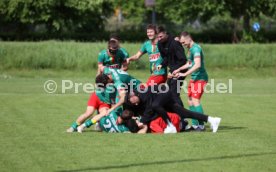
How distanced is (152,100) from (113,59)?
7.33 ft

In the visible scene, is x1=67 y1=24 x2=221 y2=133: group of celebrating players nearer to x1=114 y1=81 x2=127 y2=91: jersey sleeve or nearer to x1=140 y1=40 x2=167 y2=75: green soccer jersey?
x1=114 y1=81 x2=127 y2=91: jersey sleeve

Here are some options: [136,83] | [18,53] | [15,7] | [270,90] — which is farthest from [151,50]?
[15,7]

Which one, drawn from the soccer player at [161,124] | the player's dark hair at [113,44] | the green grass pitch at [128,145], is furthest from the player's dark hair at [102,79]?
the player's dark hair at [113,44]

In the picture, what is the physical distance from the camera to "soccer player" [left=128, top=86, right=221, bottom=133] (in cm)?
1469

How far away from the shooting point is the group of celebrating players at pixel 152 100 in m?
14.7

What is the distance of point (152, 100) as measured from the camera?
14852 mm

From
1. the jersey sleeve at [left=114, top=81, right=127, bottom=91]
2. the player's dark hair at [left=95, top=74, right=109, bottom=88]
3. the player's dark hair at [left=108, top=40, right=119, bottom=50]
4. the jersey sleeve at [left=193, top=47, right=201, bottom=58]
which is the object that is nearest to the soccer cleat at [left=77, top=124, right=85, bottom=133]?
the player's dark hair at [left=95, top=74, right=109, bottom=88]

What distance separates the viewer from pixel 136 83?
50.5 feet

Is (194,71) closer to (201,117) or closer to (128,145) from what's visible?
(201,117)

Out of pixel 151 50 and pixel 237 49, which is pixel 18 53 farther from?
pixel 151 50

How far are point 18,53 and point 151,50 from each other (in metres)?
18.0

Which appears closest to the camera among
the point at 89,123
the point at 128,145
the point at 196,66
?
the point at 128,145

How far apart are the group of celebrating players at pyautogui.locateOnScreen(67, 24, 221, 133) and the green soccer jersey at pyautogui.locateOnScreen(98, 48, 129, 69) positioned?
426 millimetres

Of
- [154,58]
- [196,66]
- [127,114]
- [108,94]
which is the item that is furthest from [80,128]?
[154,58]
